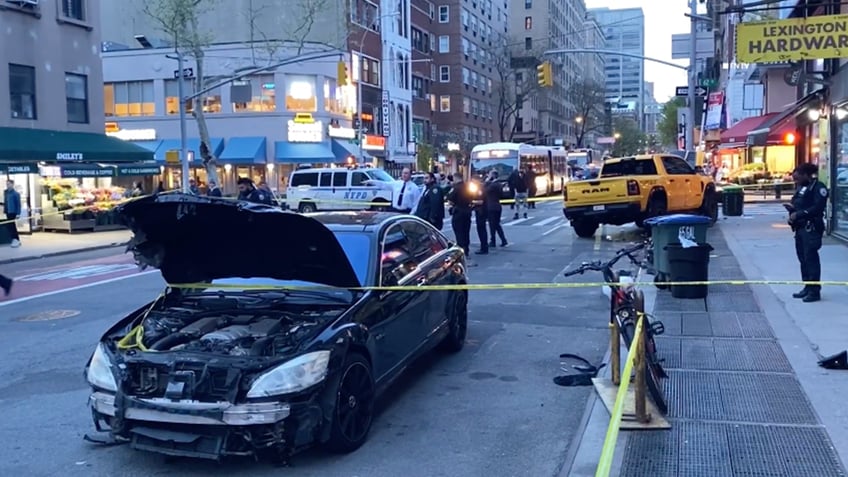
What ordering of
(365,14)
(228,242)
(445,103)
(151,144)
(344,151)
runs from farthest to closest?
(445,103) → (365,14) → (151,144) → (344,151) → (228,242)

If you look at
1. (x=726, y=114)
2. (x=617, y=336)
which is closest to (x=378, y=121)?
(x=726, y=114)

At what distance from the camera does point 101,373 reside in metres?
5.32

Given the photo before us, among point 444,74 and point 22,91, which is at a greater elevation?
point 444,74

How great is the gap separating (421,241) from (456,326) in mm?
991

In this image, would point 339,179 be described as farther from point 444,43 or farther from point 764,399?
point 444,43

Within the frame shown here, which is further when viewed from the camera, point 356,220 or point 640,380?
point 356,220

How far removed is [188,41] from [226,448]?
1166 inches

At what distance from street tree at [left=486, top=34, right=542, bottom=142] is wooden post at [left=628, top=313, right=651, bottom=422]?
70.1 metres

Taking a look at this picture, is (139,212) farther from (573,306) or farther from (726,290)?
(726,290)

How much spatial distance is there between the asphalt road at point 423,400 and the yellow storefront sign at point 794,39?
4129 mm

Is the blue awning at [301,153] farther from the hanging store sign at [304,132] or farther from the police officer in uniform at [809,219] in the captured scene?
the police officer in uniform at [809,219]

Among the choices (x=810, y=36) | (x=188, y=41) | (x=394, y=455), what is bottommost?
(x=394, y=455)

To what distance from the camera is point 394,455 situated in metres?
5.45

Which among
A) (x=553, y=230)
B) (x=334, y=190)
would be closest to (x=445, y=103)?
(x=334, y=190)
